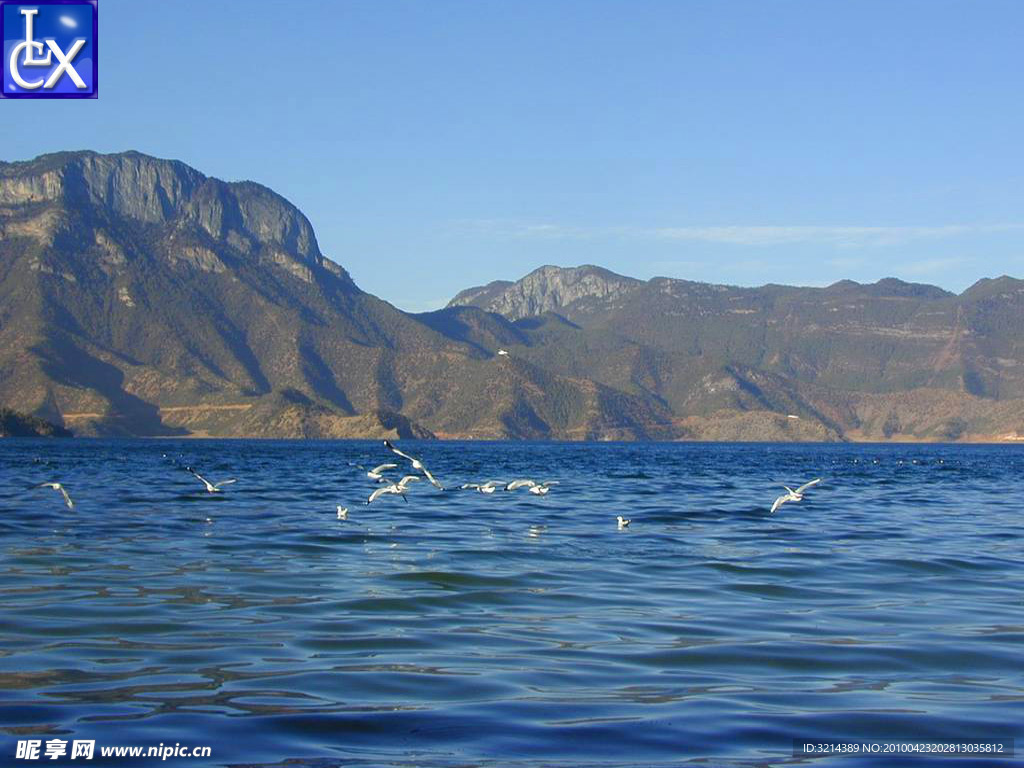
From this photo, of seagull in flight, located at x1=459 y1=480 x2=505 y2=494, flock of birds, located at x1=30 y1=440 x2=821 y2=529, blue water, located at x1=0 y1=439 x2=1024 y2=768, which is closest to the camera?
blue water, located at x1=0 y1=439 x2=1024 y2=768

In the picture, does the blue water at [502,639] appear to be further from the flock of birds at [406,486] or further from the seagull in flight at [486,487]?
the seagull in flight at [486,487]

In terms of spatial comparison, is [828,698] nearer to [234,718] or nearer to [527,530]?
[234,718]

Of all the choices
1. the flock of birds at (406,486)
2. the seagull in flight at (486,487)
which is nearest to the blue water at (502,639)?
the flock of birds at (406,486)

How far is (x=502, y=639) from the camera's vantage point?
1897cm

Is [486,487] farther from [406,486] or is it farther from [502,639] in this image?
[502,639]

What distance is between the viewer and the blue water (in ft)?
43.7

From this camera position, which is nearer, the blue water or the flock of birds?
the blue water

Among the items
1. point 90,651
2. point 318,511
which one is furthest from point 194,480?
point 90,651

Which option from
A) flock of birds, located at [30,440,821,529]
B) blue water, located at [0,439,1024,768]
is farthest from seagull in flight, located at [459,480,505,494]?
blue water, located at [0,439,1024,768]

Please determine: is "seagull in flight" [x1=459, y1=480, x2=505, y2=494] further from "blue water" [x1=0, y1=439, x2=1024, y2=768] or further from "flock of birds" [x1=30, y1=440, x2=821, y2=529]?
"blue water" [x1=0, y1=439, x2=1024, y2=768]

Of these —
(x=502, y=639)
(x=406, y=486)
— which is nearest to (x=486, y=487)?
(x=406, y=486)

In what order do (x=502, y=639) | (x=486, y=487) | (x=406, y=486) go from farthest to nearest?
1. (x=406, y=486)
2. (x=486, y=487)
3. (x=502, y=639)

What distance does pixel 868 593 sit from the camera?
24500 millimetres

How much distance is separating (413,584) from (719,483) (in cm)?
5264
